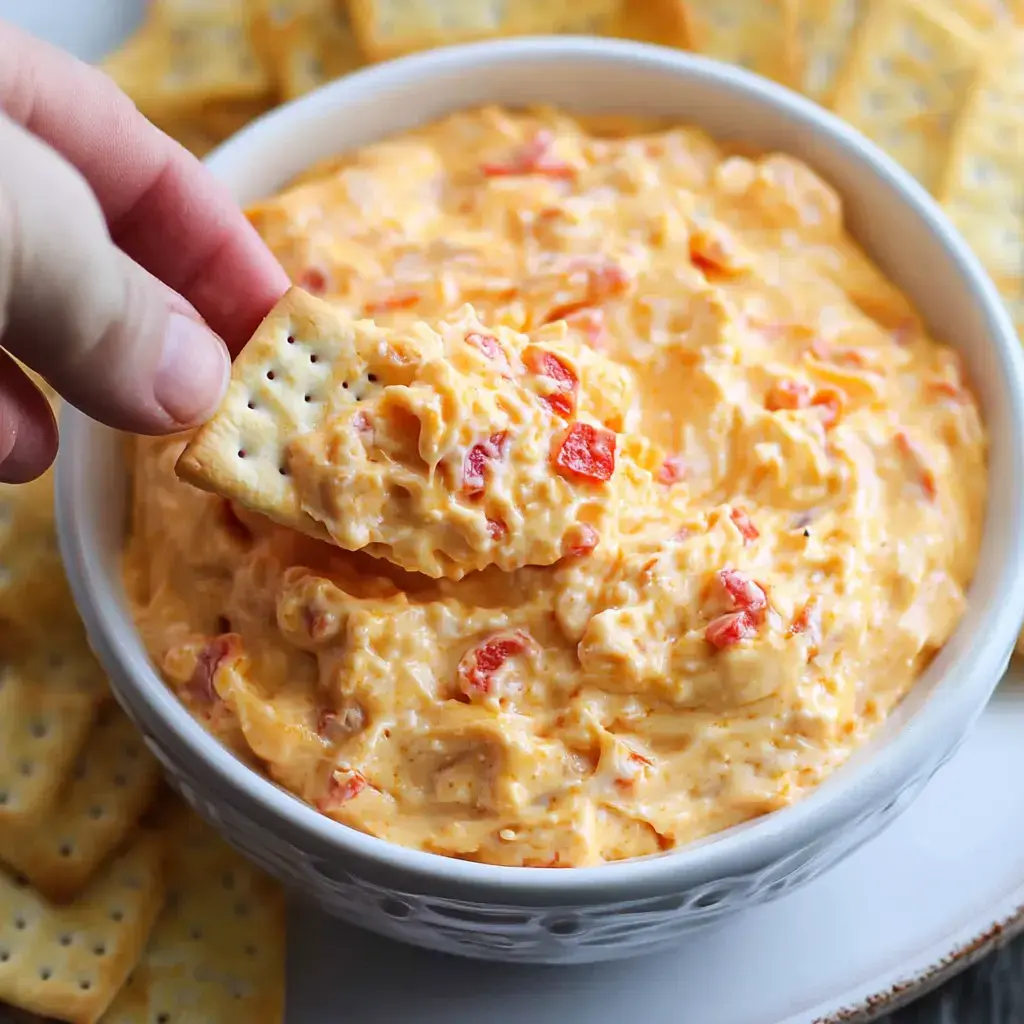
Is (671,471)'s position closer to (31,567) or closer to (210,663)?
(210,663)

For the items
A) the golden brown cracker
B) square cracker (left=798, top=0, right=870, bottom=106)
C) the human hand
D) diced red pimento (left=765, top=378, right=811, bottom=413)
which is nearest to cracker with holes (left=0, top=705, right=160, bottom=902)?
the human hand

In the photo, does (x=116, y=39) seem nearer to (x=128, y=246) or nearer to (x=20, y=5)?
(x=20, y=5)

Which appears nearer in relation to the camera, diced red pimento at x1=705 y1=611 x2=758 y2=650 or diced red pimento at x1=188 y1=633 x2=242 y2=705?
diced red pimento at x1=705 y1=611 x2=758 y2=650

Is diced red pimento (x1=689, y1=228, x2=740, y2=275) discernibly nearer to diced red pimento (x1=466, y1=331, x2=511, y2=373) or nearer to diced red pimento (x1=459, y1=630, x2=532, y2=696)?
diced red pimento (x1=466, y1=331, x2=511, y2=373)

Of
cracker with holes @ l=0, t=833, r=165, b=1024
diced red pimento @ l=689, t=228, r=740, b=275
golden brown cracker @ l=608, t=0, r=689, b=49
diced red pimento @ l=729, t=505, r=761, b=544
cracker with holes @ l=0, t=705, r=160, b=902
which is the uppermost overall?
golden brown cracker @ l=608, t=0, r=689, b=49

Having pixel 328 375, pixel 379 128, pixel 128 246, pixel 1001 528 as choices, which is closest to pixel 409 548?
pixel 328 375

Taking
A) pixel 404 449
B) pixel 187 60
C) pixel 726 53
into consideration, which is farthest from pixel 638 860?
pixel 187 60

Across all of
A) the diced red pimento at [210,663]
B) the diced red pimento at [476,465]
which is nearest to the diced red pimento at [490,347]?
the diced red pimento at [476,465]
